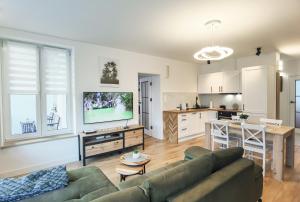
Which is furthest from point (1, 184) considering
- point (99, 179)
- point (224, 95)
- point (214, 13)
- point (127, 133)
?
point (224, 95)

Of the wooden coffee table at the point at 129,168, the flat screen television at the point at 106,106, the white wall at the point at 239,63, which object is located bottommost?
the wooden coffee table at the point at 129,168

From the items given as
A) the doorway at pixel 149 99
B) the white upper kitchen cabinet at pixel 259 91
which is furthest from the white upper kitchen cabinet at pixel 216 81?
the doorway at pixel 149 99

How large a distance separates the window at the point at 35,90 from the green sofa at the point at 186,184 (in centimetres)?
203

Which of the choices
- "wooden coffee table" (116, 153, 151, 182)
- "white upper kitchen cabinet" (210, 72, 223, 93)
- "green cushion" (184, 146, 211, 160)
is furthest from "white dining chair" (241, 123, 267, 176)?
"white upper kitchen cabinet" (210, 72, 223, 93)

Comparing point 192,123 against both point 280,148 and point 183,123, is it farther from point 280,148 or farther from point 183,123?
point 280,148

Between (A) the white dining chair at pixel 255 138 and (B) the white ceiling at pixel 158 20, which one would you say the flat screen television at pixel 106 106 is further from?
(A) the white dining chair at pixel 255 138

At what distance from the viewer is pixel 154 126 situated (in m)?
5.82

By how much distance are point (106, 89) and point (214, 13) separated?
2828mm

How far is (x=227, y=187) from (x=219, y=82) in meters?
4.94

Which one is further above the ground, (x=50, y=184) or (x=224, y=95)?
(x=224, y=95)

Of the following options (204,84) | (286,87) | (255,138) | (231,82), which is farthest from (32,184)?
(286,87)

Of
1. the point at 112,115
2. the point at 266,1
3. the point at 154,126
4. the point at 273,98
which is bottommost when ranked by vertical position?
the point at 154,126

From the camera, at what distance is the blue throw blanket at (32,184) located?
1.44 m

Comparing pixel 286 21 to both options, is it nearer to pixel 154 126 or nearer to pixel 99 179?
pixel 99 179
